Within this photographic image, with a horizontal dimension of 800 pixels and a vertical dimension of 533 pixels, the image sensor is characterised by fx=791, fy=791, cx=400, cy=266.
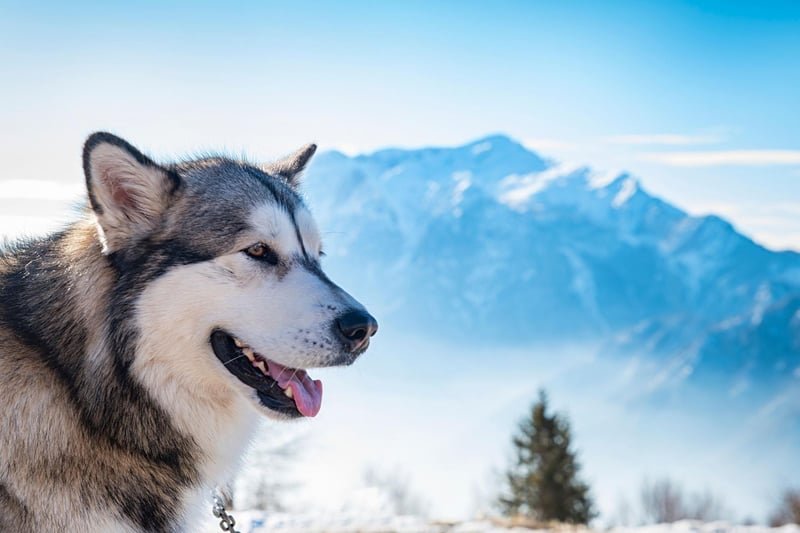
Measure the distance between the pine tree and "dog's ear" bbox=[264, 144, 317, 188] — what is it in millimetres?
29203

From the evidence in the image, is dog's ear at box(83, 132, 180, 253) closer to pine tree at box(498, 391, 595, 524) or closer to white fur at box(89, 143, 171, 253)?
white fur at box(89, 143, 171, 253)

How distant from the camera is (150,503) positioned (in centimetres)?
417

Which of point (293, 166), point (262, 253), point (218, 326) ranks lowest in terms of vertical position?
point (218, 326)

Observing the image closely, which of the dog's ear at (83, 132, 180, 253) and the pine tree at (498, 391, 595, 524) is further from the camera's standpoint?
the pine tree at (498, 391, 595, 524)

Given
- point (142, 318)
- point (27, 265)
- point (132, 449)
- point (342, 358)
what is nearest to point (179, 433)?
point (132, 449)

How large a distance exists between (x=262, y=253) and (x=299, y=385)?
765mm

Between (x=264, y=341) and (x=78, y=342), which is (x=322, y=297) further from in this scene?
(x=78, y=342)

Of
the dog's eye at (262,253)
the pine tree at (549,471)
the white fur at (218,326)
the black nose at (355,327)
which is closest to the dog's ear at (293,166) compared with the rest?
the dog's eye at (262,253)

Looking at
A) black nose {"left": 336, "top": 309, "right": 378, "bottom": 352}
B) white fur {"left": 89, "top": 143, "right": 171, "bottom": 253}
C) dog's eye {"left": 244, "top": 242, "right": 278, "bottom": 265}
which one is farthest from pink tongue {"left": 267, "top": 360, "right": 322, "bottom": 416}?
white fur {"left": 89, "top": 143, "right": 171, "bottom": 253}

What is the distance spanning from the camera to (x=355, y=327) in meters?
4.24

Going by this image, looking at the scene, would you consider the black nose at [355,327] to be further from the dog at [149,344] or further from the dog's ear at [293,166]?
the dog's ear at [293,166]

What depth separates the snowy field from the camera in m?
8.95

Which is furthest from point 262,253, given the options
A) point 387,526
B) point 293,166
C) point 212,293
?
point 387,526

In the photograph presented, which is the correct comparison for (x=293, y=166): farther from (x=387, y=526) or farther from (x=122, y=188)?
(x=387, y=526)
